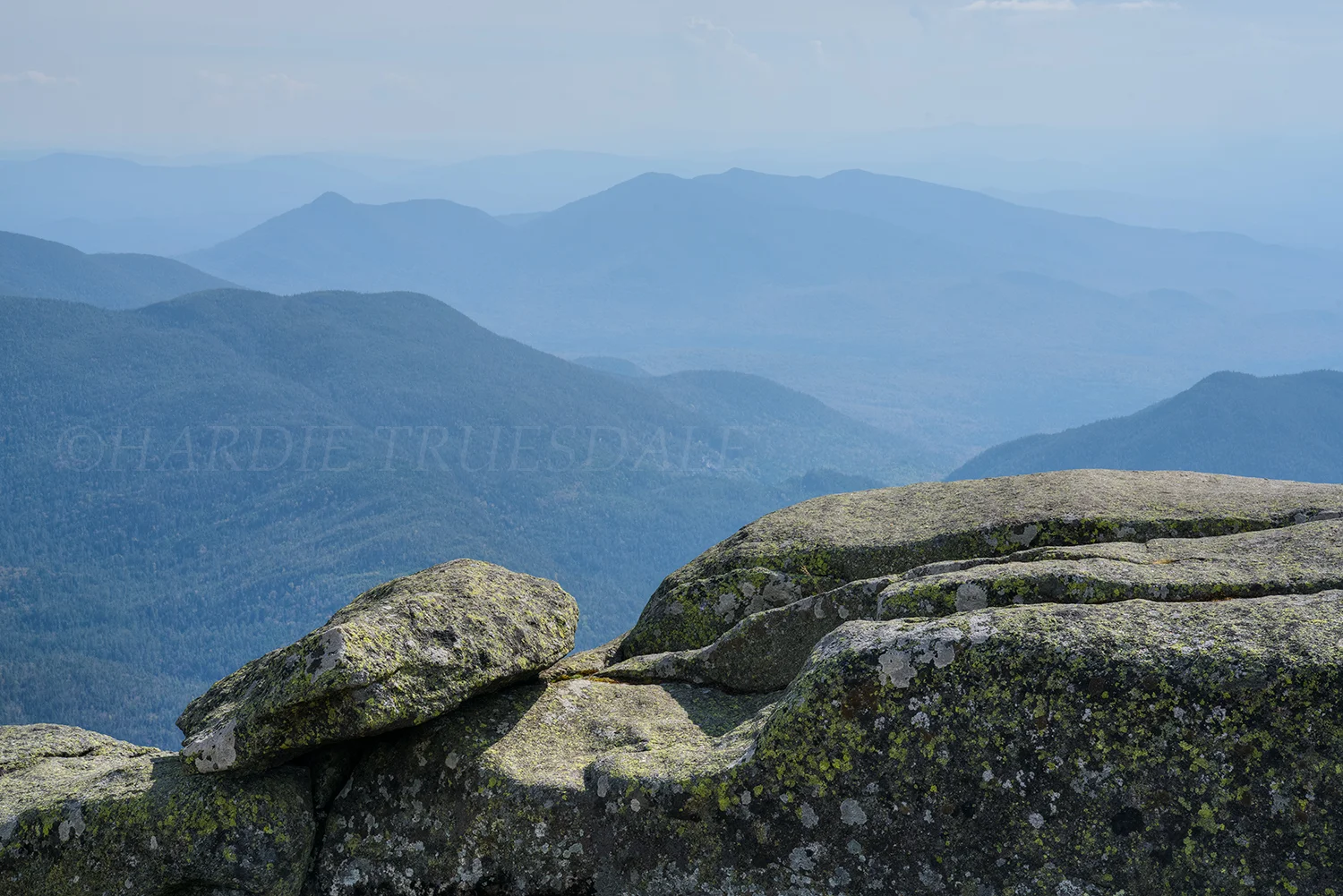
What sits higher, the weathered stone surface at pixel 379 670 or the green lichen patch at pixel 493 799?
the weathered stone surface at pixel 379 670

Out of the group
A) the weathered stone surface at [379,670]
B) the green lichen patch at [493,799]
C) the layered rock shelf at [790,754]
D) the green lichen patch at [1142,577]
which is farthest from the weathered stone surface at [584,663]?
the green lichen patch at [1142,577]

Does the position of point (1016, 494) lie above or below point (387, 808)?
above

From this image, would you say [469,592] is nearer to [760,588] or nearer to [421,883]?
[421,883]

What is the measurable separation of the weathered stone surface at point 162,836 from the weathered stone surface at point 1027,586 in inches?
181

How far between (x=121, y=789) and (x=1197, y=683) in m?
10.5

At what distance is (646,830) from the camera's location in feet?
32.2

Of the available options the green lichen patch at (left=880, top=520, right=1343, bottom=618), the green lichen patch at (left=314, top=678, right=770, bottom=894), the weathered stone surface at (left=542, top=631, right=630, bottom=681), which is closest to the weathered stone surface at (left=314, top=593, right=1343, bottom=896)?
the green lichen patch at (left=314, top=678, right=770, bottom=894)

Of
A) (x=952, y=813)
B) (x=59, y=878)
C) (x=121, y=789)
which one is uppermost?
(x=952, y=813)

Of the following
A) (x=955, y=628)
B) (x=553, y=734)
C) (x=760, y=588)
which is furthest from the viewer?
(x=760, y=588)

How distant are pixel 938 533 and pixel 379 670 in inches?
346

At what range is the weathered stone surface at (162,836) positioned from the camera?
10.0 m

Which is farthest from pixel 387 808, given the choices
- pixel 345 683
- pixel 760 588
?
pixel 760 588

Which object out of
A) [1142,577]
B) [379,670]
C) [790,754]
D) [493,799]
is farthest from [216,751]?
[1142,577]

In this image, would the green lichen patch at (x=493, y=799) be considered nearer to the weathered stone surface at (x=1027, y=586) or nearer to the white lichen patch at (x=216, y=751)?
the white lichen patch at (x=216, y=751)
